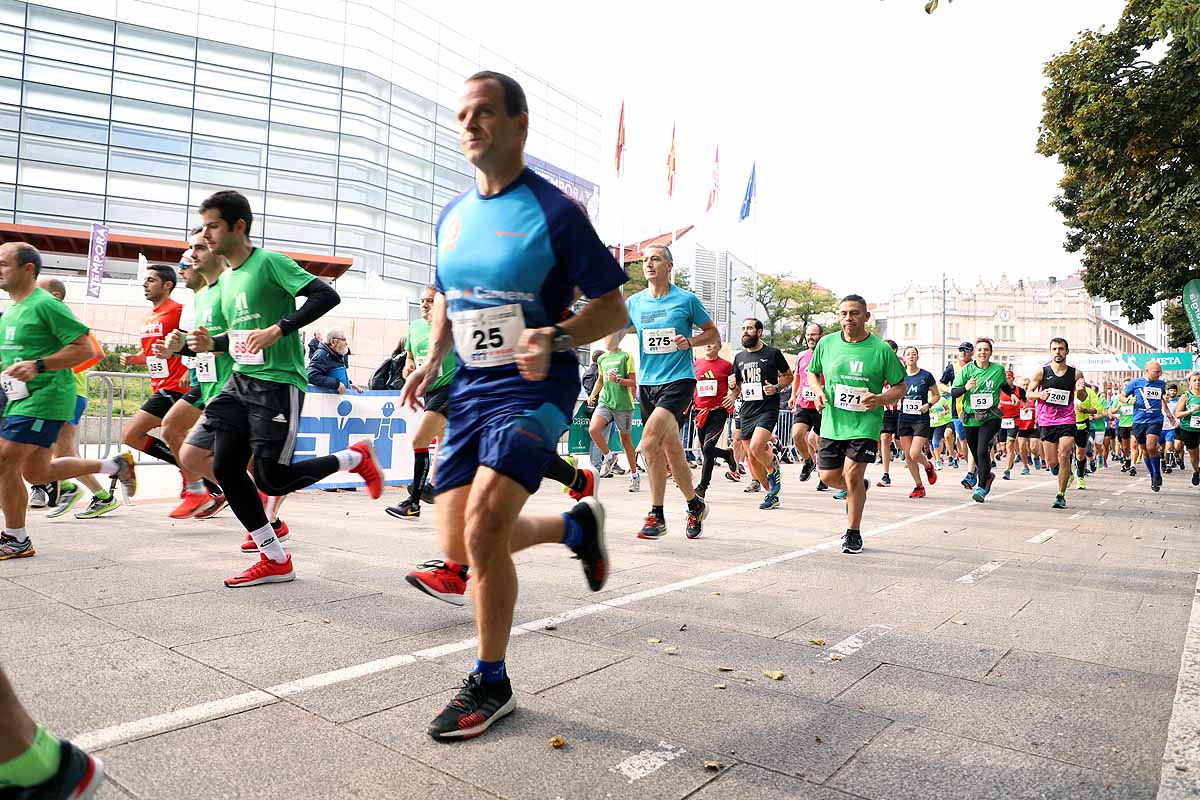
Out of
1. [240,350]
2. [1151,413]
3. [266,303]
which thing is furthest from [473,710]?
[1151,413]

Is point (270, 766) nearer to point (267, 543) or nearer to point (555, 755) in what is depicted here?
point (555, 755)

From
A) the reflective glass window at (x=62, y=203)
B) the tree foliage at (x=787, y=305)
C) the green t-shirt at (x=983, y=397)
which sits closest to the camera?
the green t-shirt at (x=983, y=397)

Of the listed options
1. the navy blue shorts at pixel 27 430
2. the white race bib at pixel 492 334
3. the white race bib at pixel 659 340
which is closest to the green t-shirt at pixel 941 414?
the white race bib at pixel 659 340

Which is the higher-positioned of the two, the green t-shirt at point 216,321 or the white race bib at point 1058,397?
the white race bib at point 1058,397

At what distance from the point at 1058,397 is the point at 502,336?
10.9 m

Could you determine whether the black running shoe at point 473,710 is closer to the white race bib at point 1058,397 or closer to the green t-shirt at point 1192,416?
the white race bib at point 1058,397

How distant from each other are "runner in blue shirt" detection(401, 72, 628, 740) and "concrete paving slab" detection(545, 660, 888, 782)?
0.39 metres

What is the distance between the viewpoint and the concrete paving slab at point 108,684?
258 cm

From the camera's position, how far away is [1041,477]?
62.2ft

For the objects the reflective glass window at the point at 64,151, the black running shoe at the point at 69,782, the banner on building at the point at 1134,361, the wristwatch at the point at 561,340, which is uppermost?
the reflective glass window at the point at 64,151

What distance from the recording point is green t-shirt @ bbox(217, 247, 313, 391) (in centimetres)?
475

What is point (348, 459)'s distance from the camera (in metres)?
5.43

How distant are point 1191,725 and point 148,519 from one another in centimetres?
723

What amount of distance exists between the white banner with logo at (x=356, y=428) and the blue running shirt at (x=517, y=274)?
6.84 meters
